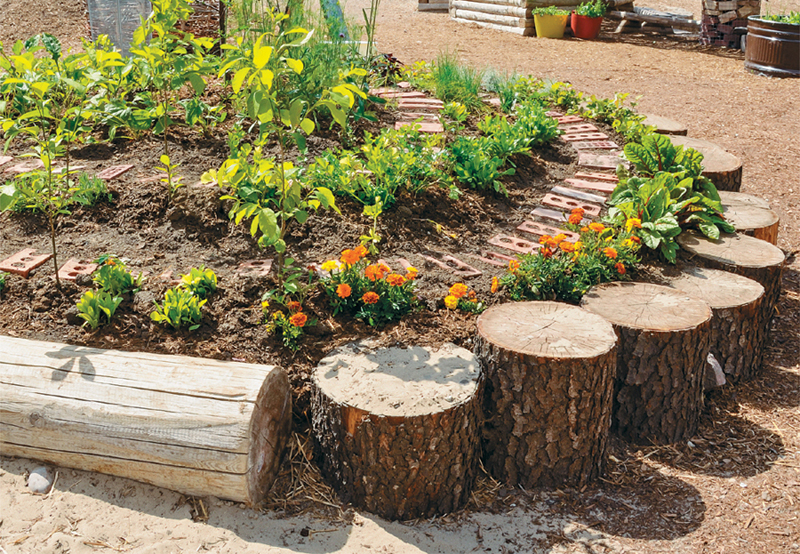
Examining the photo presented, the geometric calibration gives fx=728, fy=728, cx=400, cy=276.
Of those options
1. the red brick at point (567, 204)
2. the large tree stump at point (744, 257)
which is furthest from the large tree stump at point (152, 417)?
the large tree stump at point (744, 257)

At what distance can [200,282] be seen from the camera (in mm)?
3072

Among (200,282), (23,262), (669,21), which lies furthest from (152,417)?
(669,21)

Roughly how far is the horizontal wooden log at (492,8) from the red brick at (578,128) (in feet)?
24.0

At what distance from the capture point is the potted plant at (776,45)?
873 cm

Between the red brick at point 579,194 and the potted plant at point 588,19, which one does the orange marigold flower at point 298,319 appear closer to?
the red brick at point 579,194

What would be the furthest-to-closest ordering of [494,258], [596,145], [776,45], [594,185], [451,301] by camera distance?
[776,45], [596,145], [594,185], [494,258], [451,301]

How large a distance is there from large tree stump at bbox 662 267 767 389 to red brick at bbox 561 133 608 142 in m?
1.70

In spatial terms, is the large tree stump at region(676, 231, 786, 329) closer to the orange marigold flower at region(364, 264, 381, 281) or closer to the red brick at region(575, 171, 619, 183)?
the red brick at region(575, 171, 619, 183)

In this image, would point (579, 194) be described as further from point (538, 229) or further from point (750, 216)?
point (750, 216)

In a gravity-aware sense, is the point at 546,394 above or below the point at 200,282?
below

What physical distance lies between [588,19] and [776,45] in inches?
127

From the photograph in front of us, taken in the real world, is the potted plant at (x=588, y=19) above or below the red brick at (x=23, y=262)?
above

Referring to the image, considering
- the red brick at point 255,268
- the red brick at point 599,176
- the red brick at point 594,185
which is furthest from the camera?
the red brick at point 599,176

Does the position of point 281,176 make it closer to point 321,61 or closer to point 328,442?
point 328,442
